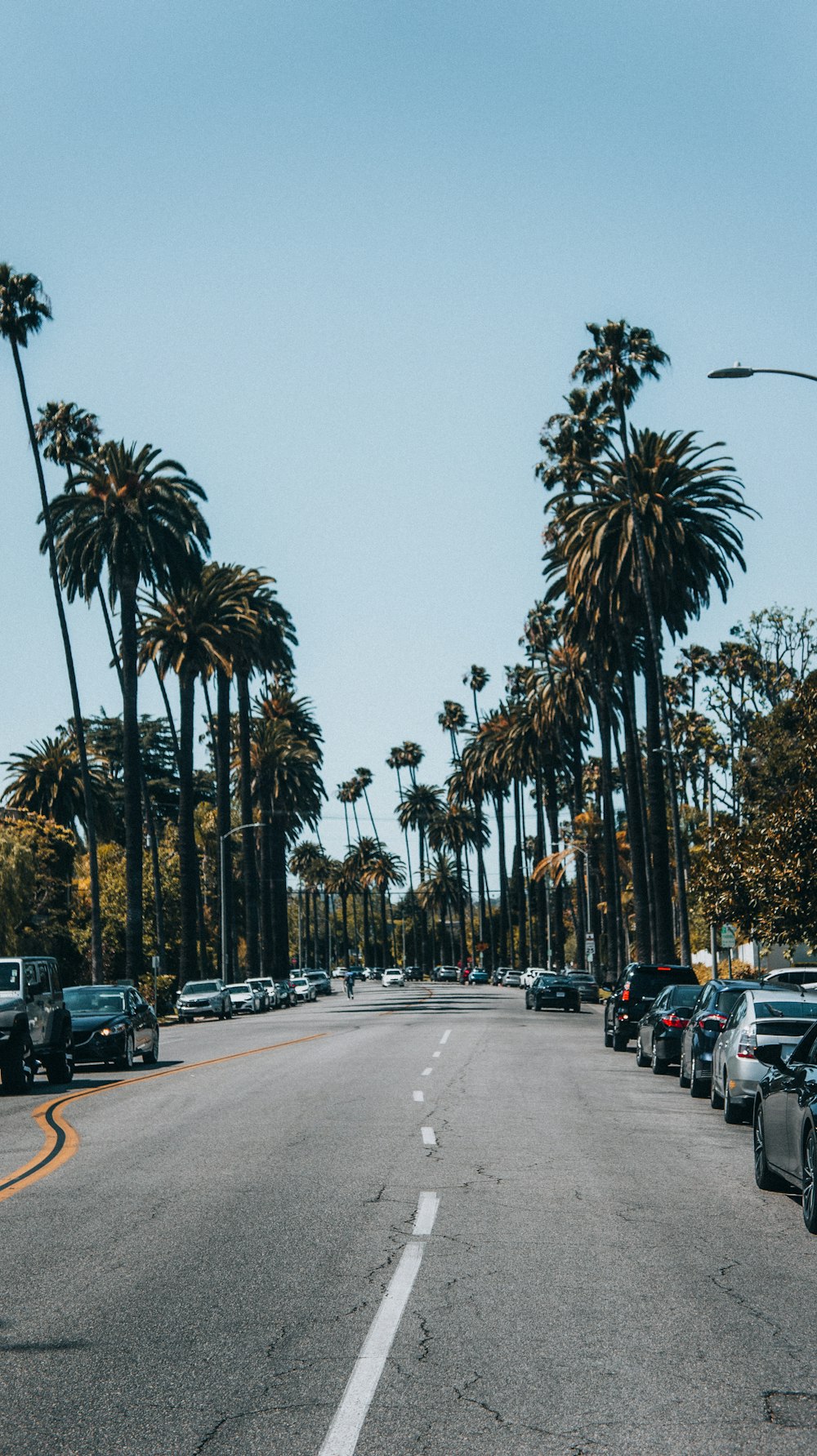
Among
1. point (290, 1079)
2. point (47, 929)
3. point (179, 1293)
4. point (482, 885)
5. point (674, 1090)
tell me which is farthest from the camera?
point (482, 885)

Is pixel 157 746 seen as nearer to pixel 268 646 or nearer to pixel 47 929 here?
pixel 268 646

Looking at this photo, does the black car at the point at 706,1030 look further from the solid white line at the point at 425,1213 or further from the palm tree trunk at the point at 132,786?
the palm tree trunk at the point at 132,786

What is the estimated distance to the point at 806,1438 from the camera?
5875mm

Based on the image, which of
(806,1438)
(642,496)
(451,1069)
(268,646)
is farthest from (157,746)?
(806,1438)

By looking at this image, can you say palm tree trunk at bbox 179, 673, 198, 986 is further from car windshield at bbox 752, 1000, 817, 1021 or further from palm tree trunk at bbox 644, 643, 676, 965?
car windshield at bbox 752, 1000, 817, 1021

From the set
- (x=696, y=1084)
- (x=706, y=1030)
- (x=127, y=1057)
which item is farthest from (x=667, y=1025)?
(x=127, y=1057)

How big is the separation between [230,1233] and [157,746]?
9654cm

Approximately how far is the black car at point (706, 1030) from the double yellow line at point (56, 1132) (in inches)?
315

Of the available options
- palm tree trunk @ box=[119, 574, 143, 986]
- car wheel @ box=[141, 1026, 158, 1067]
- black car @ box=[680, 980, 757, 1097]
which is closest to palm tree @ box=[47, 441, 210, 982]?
palm tree trunk @ box=[119, 574, 143, 986]

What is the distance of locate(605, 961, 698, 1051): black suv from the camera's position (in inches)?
1195

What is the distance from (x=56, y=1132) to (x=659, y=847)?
3217cm

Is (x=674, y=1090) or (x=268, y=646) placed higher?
(x=268, y=646)

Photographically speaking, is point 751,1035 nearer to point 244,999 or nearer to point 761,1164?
point 761,1164

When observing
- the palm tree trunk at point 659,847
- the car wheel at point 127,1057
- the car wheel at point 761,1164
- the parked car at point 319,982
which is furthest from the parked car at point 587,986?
the car wheel at point 761,1164
